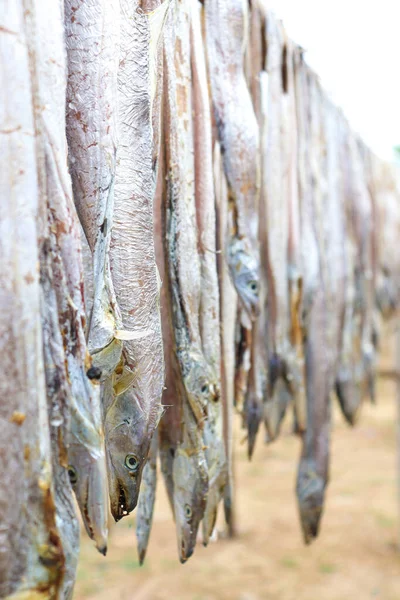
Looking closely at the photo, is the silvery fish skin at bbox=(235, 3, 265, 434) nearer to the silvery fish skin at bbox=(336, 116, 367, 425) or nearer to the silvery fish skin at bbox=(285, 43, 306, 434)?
the silvery fish skin at bbox=(285, 43, 306, 434)

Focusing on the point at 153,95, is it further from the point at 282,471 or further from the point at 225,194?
the point at 282,471

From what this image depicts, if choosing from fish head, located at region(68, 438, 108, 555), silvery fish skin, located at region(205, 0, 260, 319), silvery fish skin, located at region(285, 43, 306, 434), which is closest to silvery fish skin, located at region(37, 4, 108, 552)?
fish head, located at region(68, 438, 108, 555)

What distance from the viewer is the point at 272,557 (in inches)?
208

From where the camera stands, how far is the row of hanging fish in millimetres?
876

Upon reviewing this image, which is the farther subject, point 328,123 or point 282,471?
point 282,471

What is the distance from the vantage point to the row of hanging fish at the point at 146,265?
2.88 ft

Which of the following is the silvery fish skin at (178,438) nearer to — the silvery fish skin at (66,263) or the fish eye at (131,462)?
the fish eye at (131,462)

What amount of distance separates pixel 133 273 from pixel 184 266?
20 cm

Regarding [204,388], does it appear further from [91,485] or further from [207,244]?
[91,485]

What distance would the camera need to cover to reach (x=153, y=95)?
4.12ft

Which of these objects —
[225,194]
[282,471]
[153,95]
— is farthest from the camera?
[282,471]

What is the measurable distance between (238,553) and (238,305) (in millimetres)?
4222

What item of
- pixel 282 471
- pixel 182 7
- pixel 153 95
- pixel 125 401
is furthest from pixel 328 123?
pixel 282 471

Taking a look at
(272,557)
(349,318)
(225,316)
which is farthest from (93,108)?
(272,557)
